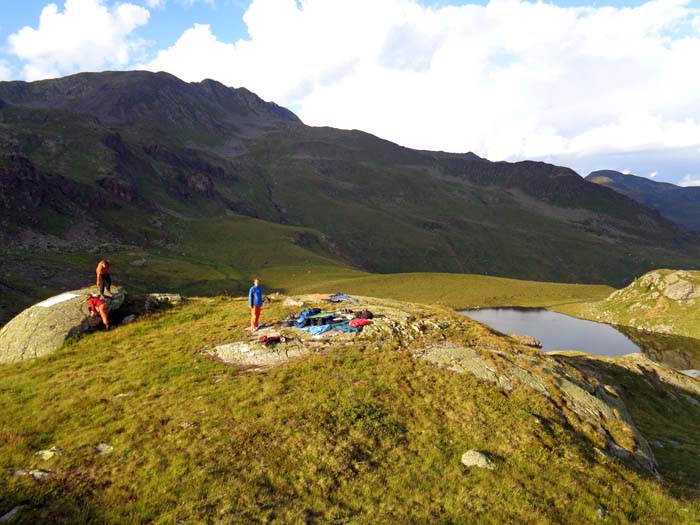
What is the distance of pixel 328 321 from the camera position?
28578 mm

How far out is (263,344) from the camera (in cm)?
2497

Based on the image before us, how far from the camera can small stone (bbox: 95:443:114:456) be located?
15.4 m

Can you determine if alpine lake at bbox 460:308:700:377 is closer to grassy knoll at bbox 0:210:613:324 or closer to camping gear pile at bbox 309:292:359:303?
Result: grassy knoll at bbox 0:210:613:324

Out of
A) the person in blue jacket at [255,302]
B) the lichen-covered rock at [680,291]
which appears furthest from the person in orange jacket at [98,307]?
the lichen-covered rock at [680,291]

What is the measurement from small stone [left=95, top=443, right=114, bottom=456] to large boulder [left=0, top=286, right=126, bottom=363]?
1296cm

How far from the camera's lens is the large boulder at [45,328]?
2491cm

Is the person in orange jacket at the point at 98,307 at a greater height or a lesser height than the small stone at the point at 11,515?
greater

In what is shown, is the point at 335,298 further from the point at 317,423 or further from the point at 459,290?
the point at 459,290

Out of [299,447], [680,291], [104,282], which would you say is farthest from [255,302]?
[680,291]

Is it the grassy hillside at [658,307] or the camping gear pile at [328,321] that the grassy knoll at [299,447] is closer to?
the camping gear pile at [328,321]

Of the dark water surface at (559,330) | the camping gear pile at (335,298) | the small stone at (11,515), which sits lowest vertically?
the dark water surface at (559,330)

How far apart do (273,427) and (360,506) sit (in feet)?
17.4

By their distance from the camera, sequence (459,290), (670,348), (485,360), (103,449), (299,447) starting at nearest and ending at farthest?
1. (103,449)
2. (299,447)
3. (485,360)
4. (670,348)
5. (459,290)

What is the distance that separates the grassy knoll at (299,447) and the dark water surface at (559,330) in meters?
68.0
